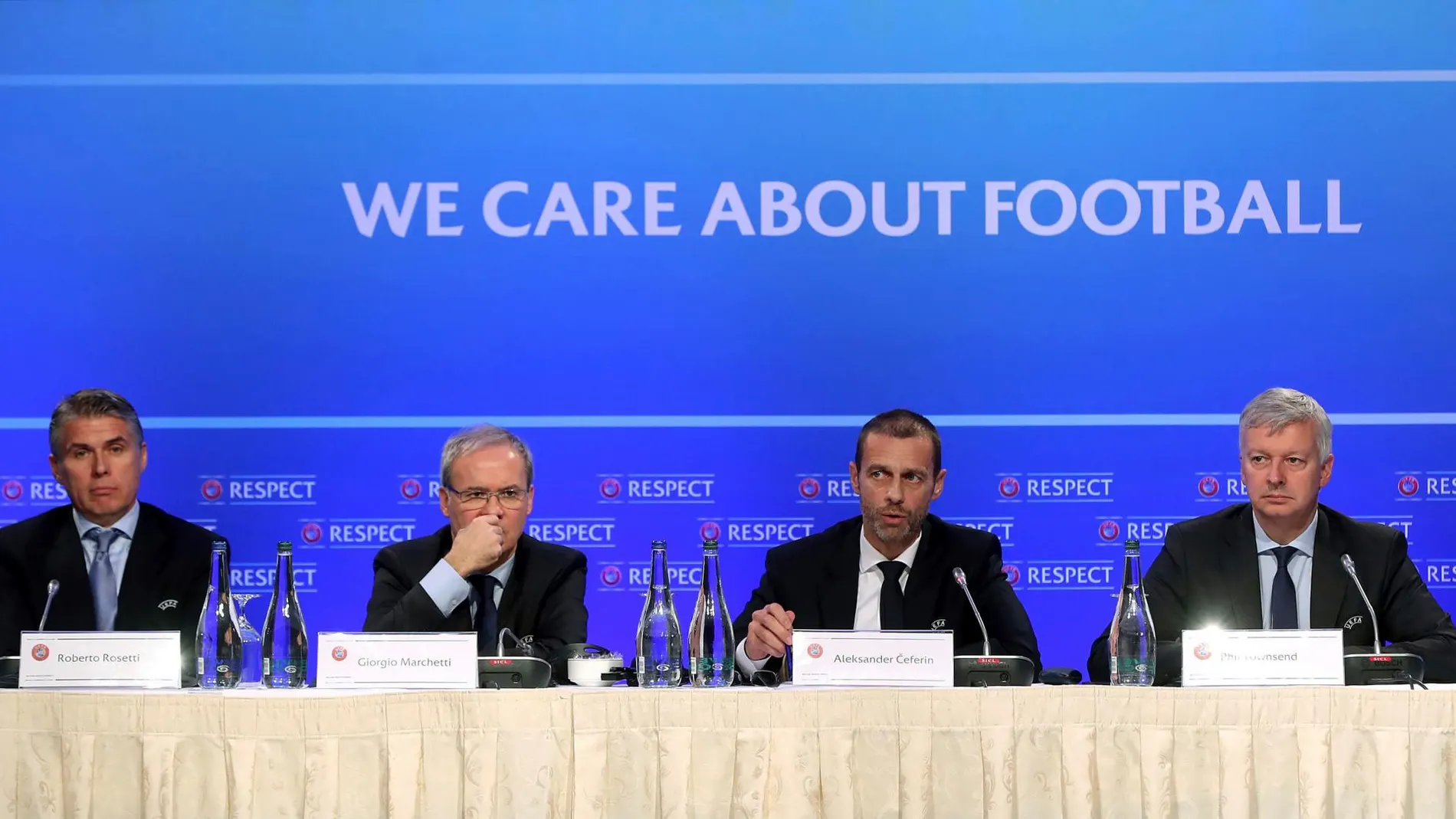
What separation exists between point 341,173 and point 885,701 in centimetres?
265

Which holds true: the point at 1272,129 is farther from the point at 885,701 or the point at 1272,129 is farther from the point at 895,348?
the point at 885,701

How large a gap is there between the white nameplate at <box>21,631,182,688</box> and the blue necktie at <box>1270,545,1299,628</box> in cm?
234

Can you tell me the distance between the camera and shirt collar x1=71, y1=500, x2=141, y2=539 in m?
3.70

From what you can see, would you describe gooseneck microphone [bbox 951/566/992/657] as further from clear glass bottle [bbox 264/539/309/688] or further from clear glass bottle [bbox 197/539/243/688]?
clear glass bottle [bbox 197/539/243/688]

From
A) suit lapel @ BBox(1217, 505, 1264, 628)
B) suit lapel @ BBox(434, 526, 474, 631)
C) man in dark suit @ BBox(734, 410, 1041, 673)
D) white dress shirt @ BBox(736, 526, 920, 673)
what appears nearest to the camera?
suit lapel @ BBox(434, 526, 474, 631)

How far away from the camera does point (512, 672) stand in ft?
8.42

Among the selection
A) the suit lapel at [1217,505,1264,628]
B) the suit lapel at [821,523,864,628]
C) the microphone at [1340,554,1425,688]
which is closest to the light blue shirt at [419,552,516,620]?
the suit lapel at [821,523,864,628]

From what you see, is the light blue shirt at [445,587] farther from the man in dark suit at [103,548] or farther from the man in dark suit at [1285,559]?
the man in dark suit at [1285,559]

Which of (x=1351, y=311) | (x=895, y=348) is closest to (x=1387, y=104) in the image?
(x=1351, y=311)

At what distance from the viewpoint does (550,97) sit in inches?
172

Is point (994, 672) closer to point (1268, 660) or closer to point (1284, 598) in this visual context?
point (1268, 660)

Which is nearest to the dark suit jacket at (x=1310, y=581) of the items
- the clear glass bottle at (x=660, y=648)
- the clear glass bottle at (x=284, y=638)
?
the clear glass bottle at (x=660, y=648)

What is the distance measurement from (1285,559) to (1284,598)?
0.09 meters

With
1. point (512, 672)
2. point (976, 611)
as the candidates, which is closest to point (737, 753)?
point (512, 672)
